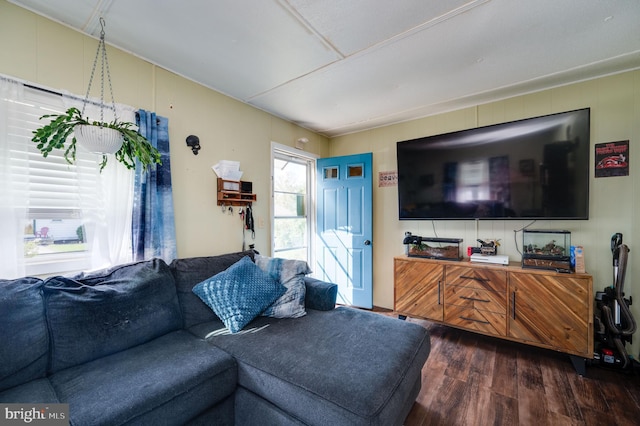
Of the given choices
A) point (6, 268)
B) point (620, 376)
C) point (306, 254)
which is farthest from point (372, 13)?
point (620, 376)

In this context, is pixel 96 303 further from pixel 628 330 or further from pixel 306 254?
pixel 628 330

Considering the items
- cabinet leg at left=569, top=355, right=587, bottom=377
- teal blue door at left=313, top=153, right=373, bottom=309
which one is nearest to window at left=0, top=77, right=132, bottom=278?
teal blue door at left=313, top=153, right=373, bottom=309

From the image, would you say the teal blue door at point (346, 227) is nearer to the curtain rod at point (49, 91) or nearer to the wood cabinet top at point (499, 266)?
the wood cabinet top at point (499, 266)

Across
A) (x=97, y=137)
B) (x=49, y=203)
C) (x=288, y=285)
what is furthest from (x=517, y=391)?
(x=49, y=203)

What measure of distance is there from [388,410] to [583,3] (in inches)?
99.2

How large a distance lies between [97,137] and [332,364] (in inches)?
70.5

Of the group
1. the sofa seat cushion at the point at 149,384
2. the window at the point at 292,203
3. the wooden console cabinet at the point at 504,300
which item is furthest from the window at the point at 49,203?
the wooden console cabinet at the point at 504,300

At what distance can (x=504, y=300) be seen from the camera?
2.39 m

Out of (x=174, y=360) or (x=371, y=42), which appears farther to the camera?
(x=371, y=42)

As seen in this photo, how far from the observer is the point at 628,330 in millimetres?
2031

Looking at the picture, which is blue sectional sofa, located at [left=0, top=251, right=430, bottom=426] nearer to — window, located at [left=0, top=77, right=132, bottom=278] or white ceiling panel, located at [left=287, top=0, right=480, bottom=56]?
window, located at [left=0, top=77, right=132, bottom=278]

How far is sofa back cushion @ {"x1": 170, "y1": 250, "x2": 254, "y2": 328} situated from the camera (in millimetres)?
1918

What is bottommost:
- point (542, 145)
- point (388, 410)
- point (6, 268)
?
point (388, 410)

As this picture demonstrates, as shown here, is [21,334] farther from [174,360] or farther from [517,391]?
[517,391]
